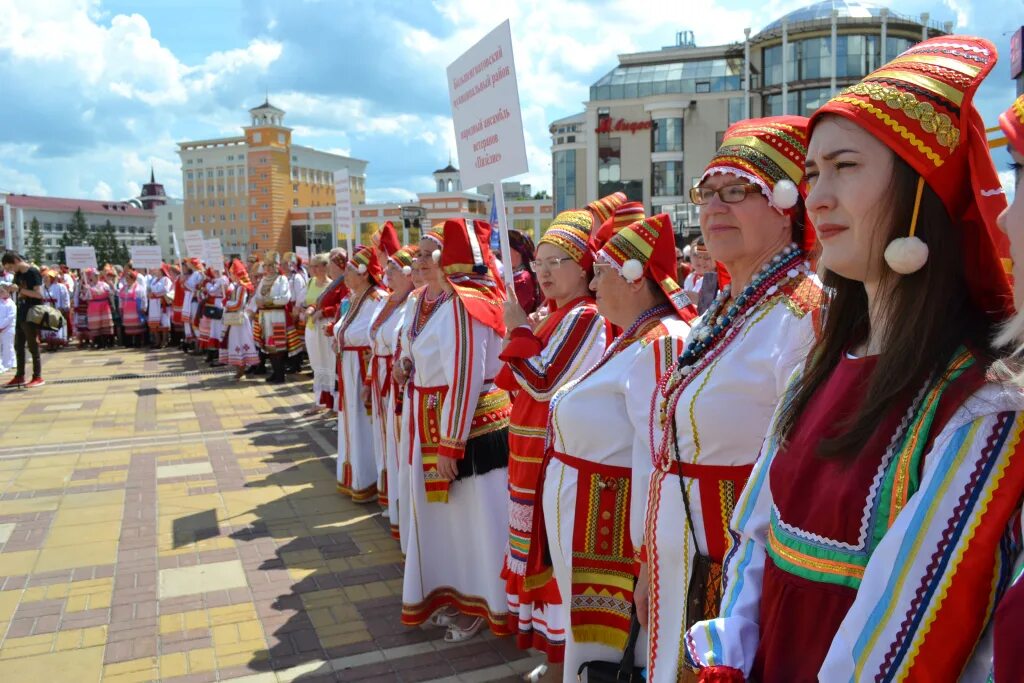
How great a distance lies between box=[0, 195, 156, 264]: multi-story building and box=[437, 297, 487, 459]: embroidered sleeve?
112m

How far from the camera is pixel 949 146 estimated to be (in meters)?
1.46

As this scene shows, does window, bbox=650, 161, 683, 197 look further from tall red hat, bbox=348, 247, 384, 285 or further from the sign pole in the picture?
the sign pole

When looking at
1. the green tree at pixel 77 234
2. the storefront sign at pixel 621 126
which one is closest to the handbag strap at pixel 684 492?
the storefront sign at pixel 621 126

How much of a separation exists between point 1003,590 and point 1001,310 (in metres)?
0.47

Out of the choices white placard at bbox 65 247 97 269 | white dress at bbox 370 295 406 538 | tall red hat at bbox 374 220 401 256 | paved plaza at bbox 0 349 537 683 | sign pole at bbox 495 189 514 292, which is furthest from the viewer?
white placard at bbox 65 247 97 269

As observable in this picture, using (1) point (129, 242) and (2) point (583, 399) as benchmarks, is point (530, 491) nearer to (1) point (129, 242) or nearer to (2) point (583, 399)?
(2) point (583, 399)

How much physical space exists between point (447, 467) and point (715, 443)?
2444 millimetres

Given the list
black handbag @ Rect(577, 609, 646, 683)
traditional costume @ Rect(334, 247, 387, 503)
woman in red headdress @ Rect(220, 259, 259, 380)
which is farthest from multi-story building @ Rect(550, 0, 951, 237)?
black handbag @ Rect(577, 609, 646, 683)

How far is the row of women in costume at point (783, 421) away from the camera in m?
1.27

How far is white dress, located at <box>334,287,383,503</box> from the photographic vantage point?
24.3 feet

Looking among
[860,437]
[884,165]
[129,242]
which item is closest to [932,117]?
A: [884,165]

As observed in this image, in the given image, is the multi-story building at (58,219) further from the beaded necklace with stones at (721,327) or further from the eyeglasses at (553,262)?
the beaded necklace with stones at (721,327)

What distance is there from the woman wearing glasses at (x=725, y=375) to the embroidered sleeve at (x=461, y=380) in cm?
214

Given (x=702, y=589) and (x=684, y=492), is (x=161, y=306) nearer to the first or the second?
(x=684, y=492)
